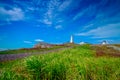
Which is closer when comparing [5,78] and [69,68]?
[5,78]

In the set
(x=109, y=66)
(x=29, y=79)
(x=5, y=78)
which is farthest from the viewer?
(x=109, y=66)

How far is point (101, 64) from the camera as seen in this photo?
246 inches

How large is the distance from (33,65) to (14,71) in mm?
613

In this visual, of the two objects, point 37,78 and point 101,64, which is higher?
point 101,64

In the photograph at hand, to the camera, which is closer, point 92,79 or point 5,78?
point 5,78

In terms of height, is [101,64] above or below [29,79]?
above

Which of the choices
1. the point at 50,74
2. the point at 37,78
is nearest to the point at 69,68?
the point at 50,74

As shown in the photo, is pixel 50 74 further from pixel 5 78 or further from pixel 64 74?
pixel 5 78

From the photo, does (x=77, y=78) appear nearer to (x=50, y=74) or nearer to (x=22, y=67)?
(x=50, y=74)

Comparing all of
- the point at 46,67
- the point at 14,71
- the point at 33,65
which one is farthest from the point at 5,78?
the point at 46,67

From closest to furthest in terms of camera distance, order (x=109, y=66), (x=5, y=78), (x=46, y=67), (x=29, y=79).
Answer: (x=5, y=78) → (x=29, y=79) → (x=46, y=67) → (x=109, y=66)

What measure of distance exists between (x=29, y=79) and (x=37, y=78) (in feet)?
1.02

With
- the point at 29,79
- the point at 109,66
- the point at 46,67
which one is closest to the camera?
the point at 29,79

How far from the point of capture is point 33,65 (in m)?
5.55
